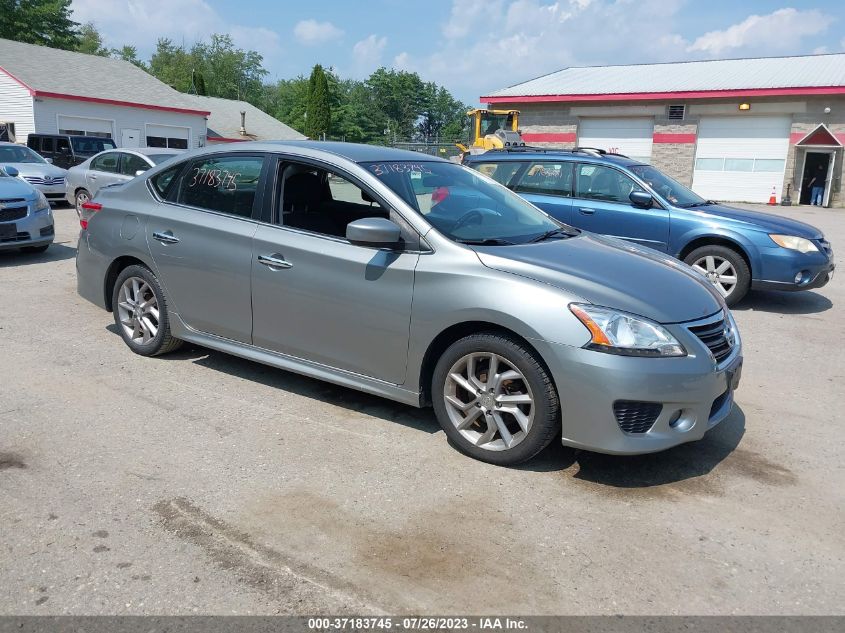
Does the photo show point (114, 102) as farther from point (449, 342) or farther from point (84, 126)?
point (449, 342)

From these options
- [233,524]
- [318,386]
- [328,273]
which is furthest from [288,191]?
[233,524]

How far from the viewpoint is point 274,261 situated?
4586mm

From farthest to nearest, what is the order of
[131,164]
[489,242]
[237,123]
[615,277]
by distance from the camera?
[237,123]
[131,164]
[489,242]
[615,277]

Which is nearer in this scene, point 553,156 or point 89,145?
point 553,156

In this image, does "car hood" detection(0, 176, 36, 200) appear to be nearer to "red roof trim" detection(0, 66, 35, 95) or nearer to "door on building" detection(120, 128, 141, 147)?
"red roof trim" detection(0, 66, 35, 95)

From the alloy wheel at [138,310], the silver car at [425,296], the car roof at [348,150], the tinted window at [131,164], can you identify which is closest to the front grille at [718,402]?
the silver car at [425,296]

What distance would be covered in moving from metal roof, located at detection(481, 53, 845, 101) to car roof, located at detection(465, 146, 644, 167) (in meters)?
23.8

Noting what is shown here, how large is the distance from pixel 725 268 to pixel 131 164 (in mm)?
10852

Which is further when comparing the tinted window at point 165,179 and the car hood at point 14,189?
the car hood at point 14,189

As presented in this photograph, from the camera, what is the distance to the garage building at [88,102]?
2983 cm

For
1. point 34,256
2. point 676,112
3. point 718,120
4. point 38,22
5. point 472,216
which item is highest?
point 38,22

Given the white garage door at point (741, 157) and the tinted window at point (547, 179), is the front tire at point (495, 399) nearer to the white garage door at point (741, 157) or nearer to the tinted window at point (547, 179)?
the tinted window at point (547, 179)

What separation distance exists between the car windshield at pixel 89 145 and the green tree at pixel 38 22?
1405 inches

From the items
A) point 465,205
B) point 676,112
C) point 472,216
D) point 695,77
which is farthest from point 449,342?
point 695,77
